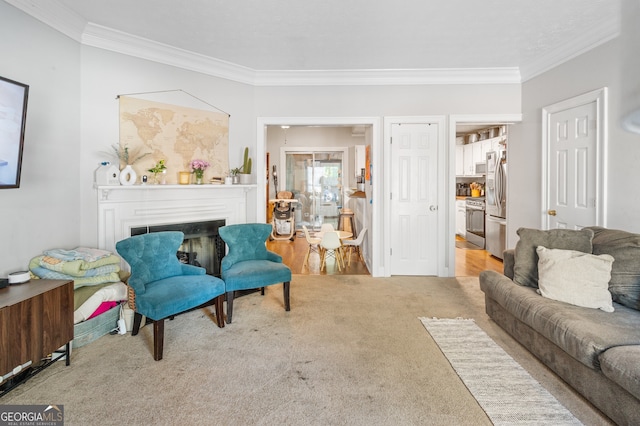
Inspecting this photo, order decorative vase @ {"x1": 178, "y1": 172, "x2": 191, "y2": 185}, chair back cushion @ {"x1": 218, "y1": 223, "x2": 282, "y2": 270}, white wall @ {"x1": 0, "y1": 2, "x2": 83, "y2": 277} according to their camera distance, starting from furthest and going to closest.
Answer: decorative vase @ {"x1": 178, "y1": 172, "x2": 191, "y2": 185}
chair back cushion @ {"x1": 218, "y1": 223, "x2": 282, "y2": 270}
white wall @ {"x1": 0, "y1": 2, "x2": 83, "y2": 277}

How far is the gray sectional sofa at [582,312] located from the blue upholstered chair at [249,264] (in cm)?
187

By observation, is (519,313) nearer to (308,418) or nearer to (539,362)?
(539,362)

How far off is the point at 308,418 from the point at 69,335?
1741 mm

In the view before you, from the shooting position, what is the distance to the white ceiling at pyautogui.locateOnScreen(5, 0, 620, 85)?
2820mm

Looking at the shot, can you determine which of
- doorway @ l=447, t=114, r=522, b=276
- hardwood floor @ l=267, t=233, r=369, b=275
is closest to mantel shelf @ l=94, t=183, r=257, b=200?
hardwood floor @ l=267, t=233, r=369, b=275

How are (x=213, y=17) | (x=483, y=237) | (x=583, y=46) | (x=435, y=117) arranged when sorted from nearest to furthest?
(x=213, y=17)
(x=583, y=46)
(x=435, y=117)
(x=483, y=237)

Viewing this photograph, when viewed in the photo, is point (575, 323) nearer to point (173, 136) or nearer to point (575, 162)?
point (575, 162)

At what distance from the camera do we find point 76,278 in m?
2.68

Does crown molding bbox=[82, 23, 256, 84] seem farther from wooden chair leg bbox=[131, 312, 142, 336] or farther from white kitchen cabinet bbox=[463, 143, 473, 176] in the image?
white kitchen cabinet bbox=[463, 143, 473, 176]

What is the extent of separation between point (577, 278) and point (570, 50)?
2.61 meters

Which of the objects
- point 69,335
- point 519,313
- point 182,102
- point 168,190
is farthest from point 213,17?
point 519,313

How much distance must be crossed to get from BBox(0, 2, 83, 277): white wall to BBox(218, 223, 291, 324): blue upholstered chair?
138 cm

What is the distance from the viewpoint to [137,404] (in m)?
1.91

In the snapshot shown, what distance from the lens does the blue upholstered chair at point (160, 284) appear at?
2.41m
